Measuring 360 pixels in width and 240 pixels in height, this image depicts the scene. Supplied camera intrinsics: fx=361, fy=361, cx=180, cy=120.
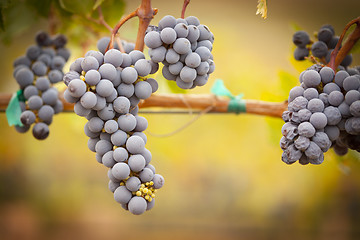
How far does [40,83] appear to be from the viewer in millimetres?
609

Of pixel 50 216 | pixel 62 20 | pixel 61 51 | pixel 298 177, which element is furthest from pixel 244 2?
pixel 50 216

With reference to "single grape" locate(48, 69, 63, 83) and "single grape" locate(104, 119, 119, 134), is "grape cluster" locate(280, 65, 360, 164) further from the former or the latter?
"single grape" locate(48, 69, 63, 83)

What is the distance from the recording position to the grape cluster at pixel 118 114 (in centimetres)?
39

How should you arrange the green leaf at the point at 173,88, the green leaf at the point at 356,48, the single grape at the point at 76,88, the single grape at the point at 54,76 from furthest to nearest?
1. the green leaf at the point at 173,88
2. the single grape at the point at 54,76
3. the green leaf at the point at 356,48
4. the single grape at the point at 76,88

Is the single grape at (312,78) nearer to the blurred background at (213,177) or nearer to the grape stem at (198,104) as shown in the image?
the grape stem at (198,104)

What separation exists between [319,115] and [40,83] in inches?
17.6

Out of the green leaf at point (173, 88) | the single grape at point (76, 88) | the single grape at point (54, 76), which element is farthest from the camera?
the green leaf at point (173, 88)

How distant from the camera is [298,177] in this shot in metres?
2.10

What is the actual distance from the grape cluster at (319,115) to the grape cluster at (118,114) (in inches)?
6.3

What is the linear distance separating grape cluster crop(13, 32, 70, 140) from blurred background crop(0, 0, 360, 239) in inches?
41.2

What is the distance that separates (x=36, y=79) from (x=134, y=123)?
0.30 metres

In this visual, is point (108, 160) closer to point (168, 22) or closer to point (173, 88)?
point (168, 22)

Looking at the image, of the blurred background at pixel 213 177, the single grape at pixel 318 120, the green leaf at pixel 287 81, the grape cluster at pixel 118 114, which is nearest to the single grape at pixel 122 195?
the grape cluster at pixel 118 114

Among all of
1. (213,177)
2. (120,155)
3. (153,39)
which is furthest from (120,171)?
(213,177)
